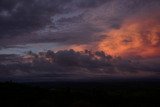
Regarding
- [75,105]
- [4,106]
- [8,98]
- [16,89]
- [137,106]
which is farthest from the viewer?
[16,89]

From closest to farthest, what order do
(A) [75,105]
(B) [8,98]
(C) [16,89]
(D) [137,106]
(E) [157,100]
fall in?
(A) [75,105] → (D) [137,106] → (B) [8,98] → (E) [157,100] → (C) [16,89]

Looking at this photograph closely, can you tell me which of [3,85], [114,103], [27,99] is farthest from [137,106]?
[3,85]

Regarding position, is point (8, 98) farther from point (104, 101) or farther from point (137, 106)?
point (137, 106)

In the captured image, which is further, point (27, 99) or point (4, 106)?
point (27, 99)

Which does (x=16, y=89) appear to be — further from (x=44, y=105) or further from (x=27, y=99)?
(x=44, y=105)

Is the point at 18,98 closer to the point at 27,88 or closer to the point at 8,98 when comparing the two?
the point at 8,98

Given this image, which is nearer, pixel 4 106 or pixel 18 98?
pixel 4 106

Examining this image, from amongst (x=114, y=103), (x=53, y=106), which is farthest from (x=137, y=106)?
(x=53, y=106)

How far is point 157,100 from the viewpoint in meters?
59.0

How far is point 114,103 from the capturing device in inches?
2088

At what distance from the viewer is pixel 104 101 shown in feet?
180

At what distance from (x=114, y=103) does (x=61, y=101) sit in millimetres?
9242

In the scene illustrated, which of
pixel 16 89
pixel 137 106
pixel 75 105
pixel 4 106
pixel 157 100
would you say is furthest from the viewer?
pixel 16 89

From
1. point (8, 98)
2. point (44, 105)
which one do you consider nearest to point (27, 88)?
point (8, 98)
